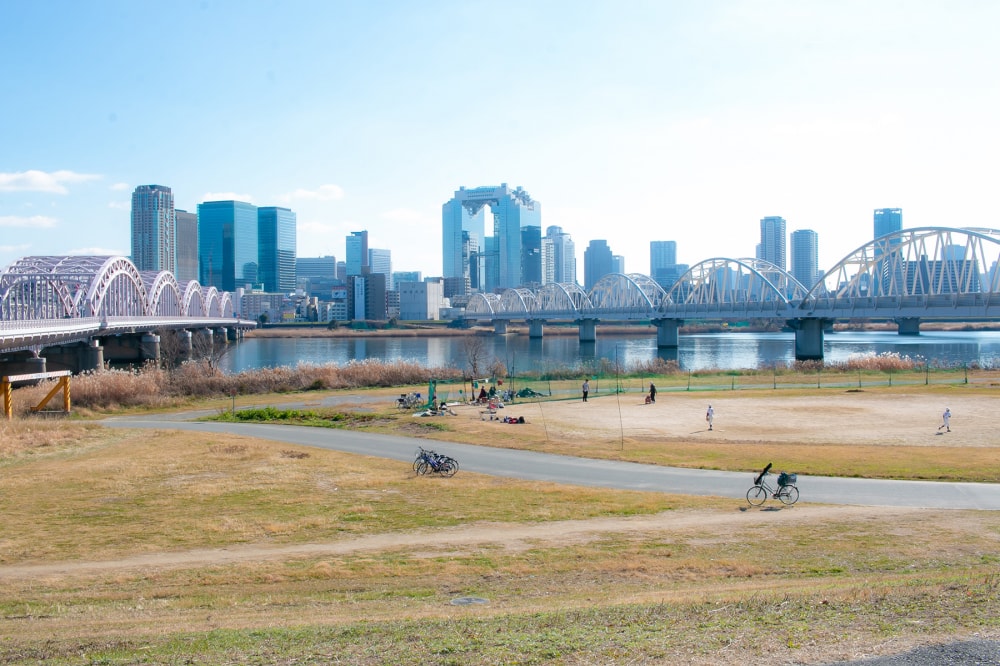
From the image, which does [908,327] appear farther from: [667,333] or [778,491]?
[778,491]

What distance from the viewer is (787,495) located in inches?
806

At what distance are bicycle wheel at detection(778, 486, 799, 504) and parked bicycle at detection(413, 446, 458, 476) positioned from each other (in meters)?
9.78

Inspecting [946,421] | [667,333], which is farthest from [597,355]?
[946,421]

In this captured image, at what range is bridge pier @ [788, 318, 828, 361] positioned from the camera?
96.1 m

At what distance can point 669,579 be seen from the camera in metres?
14.2

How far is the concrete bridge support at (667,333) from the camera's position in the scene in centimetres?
11894

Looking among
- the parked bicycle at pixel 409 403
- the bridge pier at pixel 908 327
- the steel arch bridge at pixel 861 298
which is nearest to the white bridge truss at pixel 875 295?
the steel arch bridge at pixel 861 298

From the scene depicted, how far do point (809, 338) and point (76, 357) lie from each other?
83.7 m

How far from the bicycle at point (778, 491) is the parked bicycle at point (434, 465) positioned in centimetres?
913

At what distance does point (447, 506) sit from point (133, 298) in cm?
11733

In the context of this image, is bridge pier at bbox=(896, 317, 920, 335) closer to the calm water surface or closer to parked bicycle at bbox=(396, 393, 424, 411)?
the calm water surface

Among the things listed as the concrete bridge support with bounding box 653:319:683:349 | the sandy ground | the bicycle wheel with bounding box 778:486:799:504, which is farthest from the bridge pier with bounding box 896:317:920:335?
the bicycle wheel with bounding box 778:486:799:504

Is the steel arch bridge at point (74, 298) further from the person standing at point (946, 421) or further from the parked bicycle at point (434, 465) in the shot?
the person standing at point (946, 421)

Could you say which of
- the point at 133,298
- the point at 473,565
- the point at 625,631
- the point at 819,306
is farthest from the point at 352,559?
the point at 133,298
